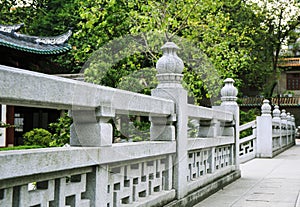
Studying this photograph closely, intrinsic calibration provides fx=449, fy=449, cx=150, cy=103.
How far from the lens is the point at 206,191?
4.97m

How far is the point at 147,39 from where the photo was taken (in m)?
8.70

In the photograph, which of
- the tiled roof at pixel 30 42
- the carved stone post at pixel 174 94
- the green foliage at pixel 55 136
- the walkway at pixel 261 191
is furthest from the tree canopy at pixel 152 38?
the tiled roof at pixel 30 42

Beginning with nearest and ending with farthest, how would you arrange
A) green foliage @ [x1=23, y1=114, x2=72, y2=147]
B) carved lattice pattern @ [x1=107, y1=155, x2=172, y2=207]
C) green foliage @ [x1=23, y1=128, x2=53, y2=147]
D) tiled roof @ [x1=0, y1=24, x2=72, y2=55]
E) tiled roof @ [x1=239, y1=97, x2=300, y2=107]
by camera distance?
carved lattice pattern @ [x1=107, y1=155, x2=172, y2=207] → green foliage @ [x1=23, y1=114, x2=72, y2=147] → green foliage @ [x1=23, y1=128, x2=53, y2=147] → tiled roof @ [x1=0, y1=24, x2=72, y2=55] → tiled roof @ [x1=239, y1=97, x2=300, y2=107]

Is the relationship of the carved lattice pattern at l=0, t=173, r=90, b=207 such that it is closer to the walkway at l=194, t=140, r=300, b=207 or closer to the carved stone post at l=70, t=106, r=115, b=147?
the carved stone post at l=70, t=106, r=115, b=147

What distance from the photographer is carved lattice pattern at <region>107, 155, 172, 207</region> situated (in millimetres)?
2992

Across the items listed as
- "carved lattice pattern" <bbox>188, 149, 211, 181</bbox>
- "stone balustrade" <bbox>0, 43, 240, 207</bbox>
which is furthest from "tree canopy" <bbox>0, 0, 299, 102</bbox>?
"stone balustrade" <bbox>0, 43, 240, 207</bbox>

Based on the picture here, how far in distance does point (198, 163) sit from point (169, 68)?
140cm

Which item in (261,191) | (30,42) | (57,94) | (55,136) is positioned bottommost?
(261,191)

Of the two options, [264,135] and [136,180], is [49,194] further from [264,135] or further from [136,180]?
[264,135]

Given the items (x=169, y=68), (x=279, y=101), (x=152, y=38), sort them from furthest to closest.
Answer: (x=279, y=101) → (x=152, y=38) → (x=169, y=68)

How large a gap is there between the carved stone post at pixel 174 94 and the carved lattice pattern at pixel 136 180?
18 centimetres

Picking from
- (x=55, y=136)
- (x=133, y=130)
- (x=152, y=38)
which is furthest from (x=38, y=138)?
(x=133, y=130)

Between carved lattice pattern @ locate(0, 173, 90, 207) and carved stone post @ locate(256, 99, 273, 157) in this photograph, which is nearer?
carved lattice pattern @ locate(0, 173, 90, 207)

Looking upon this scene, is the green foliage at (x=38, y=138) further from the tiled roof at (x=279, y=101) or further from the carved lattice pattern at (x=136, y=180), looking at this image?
the tiled roof at (x=279, y=101)
